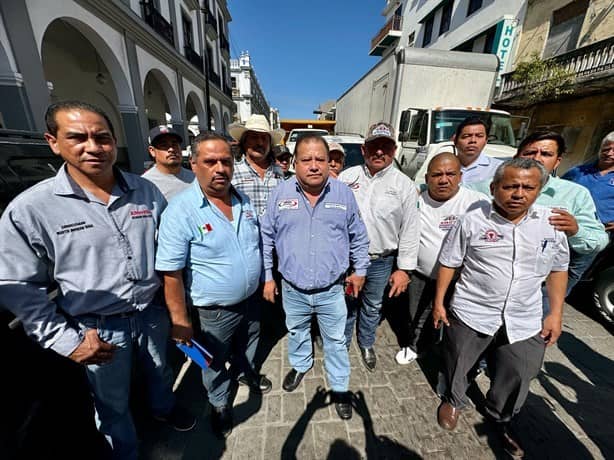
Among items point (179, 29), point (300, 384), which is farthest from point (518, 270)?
point (179, 29)

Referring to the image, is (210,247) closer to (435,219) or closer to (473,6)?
(435,219)

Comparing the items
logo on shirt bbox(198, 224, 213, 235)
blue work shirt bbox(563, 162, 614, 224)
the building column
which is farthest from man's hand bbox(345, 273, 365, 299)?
the building column

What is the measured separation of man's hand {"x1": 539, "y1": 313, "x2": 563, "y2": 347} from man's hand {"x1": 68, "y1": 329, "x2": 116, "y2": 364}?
2.87m

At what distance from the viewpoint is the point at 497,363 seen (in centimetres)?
188

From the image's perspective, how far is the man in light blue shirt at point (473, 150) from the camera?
2.77 m

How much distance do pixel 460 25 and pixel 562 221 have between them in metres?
19.2

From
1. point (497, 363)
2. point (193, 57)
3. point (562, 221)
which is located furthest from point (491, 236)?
point (193, 57)

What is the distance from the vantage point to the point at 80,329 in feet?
4.43

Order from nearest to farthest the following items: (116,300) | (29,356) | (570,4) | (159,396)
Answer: (29,356) → (116,300) → (159,396) → (570,4)

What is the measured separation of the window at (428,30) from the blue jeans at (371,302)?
22.6 meters

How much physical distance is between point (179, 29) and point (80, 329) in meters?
14.9

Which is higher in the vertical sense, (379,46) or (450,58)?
(379,46)

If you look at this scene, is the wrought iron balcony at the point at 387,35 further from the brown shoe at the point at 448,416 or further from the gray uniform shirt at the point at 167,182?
the brown shoe at the point at 448,416

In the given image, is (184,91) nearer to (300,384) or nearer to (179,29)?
(179,29)
